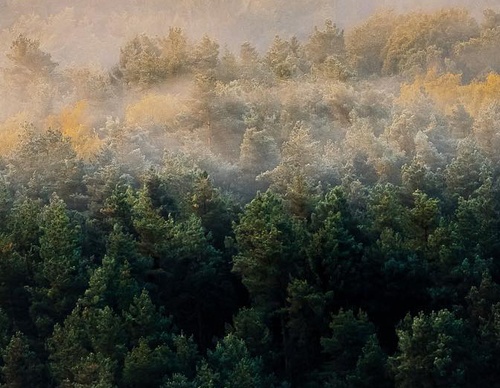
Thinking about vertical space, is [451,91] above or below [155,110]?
below

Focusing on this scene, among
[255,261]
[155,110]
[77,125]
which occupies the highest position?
[77,125]

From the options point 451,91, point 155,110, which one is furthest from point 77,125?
point 451,91

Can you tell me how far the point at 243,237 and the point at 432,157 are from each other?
811 inches

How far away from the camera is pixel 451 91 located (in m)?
81.4

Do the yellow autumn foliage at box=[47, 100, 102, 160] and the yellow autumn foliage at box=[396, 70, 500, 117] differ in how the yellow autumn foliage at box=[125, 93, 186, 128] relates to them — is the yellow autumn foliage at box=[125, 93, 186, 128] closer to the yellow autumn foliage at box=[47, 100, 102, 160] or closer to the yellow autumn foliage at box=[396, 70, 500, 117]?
the yellow autumn foliage at box=[47, 100, 102, 160]

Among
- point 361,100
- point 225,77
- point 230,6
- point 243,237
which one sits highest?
point 230,6

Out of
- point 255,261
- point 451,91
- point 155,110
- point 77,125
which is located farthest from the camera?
point 451,91

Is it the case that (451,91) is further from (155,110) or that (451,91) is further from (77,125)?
(77,125)

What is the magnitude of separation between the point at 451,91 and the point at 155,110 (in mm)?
29259

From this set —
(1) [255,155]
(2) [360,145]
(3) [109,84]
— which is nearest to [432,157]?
(2) [360,145]

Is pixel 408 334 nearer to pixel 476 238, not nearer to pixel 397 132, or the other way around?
pixel 476 238

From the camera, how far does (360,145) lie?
5712 cm

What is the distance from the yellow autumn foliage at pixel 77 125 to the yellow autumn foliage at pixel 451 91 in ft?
90.2

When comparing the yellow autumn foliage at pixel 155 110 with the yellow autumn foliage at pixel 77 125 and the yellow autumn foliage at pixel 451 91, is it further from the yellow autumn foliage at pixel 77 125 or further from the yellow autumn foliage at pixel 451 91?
the yellow autumn foliage at pixel 451 91
